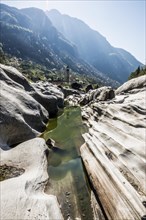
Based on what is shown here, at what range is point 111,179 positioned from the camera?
10430 mm

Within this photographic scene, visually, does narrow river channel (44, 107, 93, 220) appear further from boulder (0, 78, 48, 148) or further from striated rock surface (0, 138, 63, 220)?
boulder (0, 78, 48, 148)

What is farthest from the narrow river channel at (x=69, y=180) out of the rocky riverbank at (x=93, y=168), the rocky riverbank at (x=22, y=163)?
the rocky riverbank at (x=22, y=163)

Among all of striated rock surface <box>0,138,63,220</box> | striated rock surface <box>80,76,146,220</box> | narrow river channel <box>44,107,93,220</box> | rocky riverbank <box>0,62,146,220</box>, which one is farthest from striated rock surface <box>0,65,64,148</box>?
striated rock surface <box>80,76,146,220</box>

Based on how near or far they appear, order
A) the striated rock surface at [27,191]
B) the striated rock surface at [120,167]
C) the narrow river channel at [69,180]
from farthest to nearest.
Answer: the narrow river channel at [69,180]
the striated rock surface at [120,167]
the striated rock surface at [27,191]

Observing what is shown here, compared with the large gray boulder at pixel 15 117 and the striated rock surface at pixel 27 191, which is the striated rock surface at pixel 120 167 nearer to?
the striated rock surface at pixel 27 191

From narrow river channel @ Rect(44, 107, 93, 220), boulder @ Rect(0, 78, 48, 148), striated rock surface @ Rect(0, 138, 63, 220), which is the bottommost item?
narrow river channel @ Rect(44, 107, 93, 220)

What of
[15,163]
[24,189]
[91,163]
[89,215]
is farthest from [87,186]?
[15,163]

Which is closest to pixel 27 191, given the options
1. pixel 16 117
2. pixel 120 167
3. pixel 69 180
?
pixel 69 180

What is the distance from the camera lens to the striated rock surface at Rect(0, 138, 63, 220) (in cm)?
841

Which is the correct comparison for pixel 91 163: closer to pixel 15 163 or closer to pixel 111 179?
pixel 111 179

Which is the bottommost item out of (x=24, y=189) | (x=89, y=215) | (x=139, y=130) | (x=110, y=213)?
(x=89, y=215)

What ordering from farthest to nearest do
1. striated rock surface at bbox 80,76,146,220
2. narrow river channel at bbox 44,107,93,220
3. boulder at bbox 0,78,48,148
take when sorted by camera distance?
boulder at bbox 0,78,48,148, narrow river channel at bbox 44,107,93,220, striated rock surface at bbox 80,76,146,220

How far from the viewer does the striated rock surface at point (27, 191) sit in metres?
8.41

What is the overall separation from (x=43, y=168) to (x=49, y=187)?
1.68m
